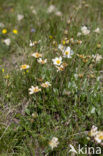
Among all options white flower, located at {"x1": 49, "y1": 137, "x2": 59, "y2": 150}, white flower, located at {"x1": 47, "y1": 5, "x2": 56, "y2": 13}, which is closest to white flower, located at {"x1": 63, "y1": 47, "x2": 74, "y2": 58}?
white flower, located at {"x1": 49, "y1": 137, "x2": 59, "y2": 150}

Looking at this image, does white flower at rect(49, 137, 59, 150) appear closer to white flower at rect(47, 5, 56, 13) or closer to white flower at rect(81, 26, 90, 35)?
white flower at rect(81, 26, 90, 35)

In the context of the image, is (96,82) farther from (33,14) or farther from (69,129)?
(33,14)

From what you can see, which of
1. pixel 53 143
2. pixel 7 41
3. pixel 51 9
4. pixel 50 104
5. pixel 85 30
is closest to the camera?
pixel 53 143

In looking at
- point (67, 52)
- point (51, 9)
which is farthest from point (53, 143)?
point (51, 9)

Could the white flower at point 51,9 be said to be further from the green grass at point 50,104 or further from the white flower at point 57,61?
the white flower at point 57,61

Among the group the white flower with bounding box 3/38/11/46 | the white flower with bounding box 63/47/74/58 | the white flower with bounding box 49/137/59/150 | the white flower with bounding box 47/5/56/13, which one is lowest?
the white flower with bounding box 49/137/59/150

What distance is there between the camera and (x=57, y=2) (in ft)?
11.9

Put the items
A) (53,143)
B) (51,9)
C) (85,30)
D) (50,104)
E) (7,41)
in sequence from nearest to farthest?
(53,143)
(50,104)
(85,30)
(7,41)
(51,9)

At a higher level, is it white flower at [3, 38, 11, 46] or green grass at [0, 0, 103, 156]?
white flower at [3, 38, 11, 46]

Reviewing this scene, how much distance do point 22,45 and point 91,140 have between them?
3.81 feet

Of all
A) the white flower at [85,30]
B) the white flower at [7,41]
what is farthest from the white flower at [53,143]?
the white flower at [7,41]

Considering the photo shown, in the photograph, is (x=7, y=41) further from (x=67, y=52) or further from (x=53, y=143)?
(x=53, y=143)

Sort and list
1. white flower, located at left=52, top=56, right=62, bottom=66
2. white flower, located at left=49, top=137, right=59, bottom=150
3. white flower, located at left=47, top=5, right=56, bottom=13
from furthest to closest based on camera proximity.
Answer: white flower, located at left=47, top=5, right=56, bottom=13
white flower, located at left=52, top=56, right=62, bottom=66
white flower, located at left=49, top=137, right=59, bottom=150

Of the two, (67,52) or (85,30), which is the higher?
(85,30)
